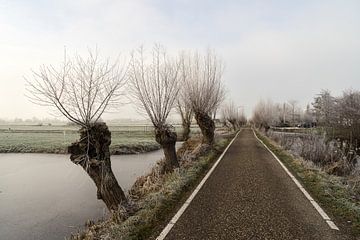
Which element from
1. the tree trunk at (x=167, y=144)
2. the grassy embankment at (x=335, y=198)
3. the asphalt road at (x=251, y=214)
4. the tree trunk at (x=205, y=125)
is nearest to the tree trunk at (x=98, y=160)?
the asphalt road at (x=251, y=214)

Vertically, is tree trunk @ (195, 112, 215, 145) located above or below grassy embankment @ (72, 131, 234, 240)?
above

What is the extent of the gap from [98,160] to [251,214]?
4.31 m

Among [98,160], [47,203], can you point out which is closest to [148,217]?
[98,160]

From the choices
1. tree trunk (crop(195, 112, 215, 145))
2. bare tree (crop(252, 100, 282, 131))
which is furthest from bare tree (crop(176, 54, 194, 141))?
bare tree (crop(252, 100, 282, 131))

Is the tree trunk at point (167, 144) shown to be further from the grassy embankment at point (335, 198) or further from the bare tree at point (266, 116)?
the bare tree at point (266, 116)

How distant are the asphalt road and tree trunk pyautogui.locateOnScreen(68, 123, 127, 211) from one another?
2.18m

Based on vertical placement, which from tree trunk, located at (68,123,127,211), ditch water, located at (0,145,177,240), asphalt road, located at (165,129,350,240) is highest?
tree trunk, located at (68,123,127,211)

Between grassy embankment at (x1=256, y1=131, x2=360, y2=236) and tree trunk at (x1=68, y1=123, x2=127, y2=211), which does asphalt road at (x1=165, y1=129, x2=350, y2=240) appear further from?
tree trunk at (x1=68, y1=123, x2=127, y2=211)

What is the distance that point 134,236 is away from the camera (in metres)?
5.56

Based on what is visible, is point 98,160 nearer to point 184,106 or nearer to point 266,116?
point 184,106

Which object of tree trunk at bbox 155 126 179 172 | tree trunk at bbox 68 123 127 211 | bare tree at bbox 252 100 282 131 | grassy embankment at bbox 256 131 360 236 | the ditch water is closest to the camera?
grassy embankment at bbox 256 131 360 236

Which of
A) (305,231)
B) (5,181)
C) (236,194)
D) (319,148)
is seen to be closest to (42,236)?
(236,194)

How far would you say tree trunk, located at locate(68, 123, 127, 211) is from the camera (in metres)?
8.54

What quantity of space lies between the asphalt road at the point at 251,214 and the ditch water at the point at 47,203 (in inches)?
139
